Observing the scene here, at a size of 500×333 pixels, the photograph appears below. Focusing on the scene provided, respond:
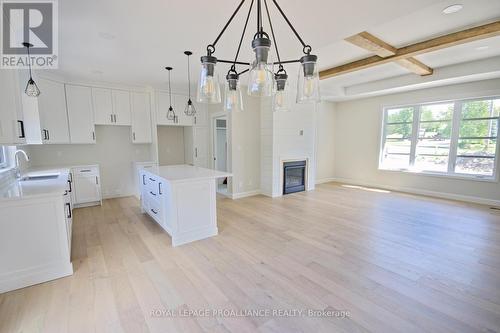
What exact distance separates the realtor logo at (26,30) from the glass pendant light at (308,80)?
238 cm

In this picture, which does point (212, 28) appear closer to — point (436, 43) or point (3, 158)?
point (436, 43)

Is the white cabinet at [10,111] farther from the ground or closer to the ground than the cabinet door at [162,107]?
closer to the ground

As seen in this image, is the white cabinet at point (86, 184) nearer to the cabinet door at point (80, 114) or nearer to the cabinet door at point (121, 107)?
the cabinet door at point (80, 114)

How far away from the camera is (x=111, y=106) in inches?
195

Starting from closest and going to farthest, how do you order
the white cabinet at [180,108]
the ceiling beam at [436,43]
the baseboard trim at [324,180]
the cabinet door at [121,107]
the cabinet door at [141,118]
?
the ceiling beam at [436,43] < the cabinet door at [121,107] < the cabinet door at [141,118] < the white cabinet at [180,108] < the baseboard trim at [324,180]

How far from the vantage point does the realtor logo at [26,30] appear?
212 centimetres

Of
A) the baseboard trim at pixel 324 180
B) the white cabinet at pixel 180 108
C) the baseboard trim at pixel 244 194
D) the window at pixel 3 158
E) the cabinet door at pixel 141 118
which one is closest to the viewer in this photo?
the window at pixel 3 158

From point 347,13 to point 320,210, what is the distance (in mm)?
3279

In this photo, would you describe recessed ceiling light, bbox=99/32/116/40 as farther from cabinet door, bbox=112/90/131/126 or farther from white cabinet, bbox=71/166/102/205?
white cabinet, bbox=71/166/102/205

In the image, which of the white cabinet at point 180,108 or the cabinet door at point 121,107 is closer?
the cabinet door at point 121,107

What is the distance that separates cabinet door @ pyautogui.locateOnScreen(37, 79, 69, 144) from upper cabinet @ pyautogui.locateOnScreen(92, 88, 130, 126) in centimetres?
55

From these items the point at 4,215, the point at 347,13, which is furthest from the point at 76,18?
the point at 347,13

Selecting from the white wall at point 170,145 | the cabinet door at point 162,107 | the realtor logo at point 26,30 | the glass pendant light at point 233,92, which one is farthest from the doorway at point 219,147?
the glass pendant light at point 233,92

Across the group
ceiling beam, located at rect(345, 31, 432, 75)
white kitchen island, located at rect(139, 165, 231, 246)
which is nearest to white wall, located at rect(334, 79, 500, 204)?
ceiling beam, located at rect(345, 31, 432, 75)
